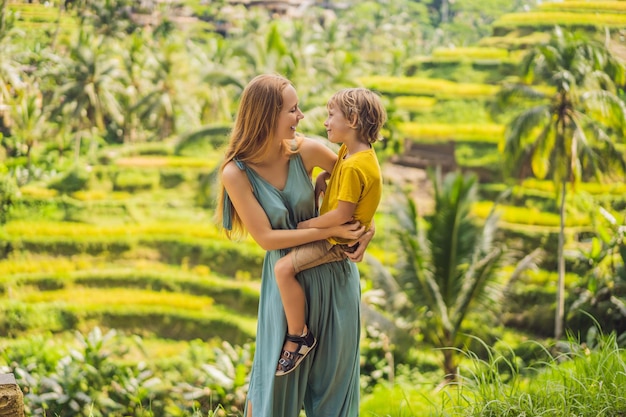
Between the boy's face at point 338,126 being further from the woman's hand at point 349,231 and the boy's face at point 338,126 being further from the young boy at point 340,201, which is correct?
the woman's hand at point 349,231

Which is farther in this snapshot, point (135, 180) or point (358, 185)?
point (135, 180)

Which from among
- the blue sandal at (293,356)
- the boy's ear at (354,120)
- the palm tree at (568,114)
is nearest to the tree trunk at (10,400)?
the blue sandal at (293,356)

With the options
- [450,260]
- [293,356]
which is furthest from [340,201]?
[450,260]

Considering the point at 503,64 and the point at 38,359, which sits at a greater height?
the point at 503,64

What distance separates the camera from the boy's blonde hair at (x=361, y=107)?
215 cm

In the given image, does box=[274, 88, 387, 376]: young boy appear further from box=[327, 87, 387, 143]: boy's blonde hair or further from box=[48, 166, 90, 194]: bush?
box=[48, 166, 90, 194]: bush

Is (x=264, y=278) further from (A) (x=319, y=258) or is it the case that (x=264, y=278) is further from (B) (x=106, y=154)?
(B) (x=106, y=154)

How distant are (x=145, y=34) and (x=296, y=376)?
14.7 meters

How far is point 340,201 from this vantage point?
2115 mm

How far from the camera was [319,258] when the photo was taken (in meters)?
2.16

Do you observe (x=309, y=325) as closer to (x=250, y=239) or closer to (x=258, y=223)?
(x=258, y=223)

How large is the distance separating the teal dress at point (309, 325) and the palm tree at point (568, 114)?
353 inches

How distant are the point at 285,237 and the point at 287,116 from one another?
1.03 ft

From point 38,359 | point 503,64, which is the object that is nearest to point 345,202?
point 38,359
